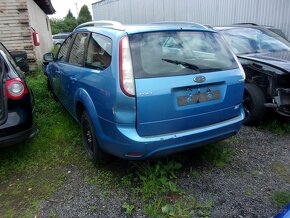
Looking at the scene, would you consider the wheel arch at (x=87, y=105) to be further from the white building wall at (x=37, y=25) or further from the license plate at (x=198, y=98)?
the white building wall at (x=37, y=25)

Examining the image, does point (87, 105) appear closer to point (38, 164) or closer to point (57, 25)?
point (38, 164)

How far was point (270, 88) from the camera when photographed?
4.32 metres

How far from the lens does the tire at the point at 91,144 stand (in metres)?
3.29

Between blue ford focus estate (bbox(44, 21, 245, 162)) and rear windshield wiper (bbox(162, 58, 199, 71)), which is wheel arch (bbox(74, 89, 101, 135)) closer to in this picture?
blue ford focus estate (bbox(44, 21, 245, 162))

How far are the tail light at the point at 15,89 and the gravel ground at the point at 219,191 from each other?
3.60 ft

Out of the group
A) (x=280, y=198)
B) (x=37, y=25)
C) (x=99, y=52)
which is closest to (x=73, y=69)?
(x=99, y=52)

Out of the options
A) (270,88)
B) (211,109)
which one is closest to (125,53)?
(211,109)

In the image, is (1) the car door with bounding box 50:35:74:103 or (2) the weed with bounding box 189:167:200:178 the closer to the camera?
(2) the weed with bounding box 189:167:200:178

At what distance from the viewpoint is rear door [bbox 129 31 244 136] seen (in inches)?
106

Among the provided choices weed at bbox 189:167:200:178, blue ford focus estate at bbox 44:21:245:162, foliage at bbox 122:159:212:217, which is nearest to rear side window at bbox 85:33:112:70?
blue ford focus estate at bbox 44:21:245:162

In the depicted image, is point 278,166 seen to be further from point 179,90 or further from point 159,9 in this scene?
point 159,9

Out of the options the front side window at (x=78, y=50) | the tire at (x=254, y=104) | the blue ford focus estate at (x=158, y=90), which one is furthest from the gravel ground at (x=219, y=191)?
the front side window at (x=78, y=50)

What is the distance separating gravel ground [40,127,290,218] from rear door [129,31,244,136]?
2.17 feet

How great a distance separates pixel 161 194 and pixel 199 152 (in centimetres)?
98
